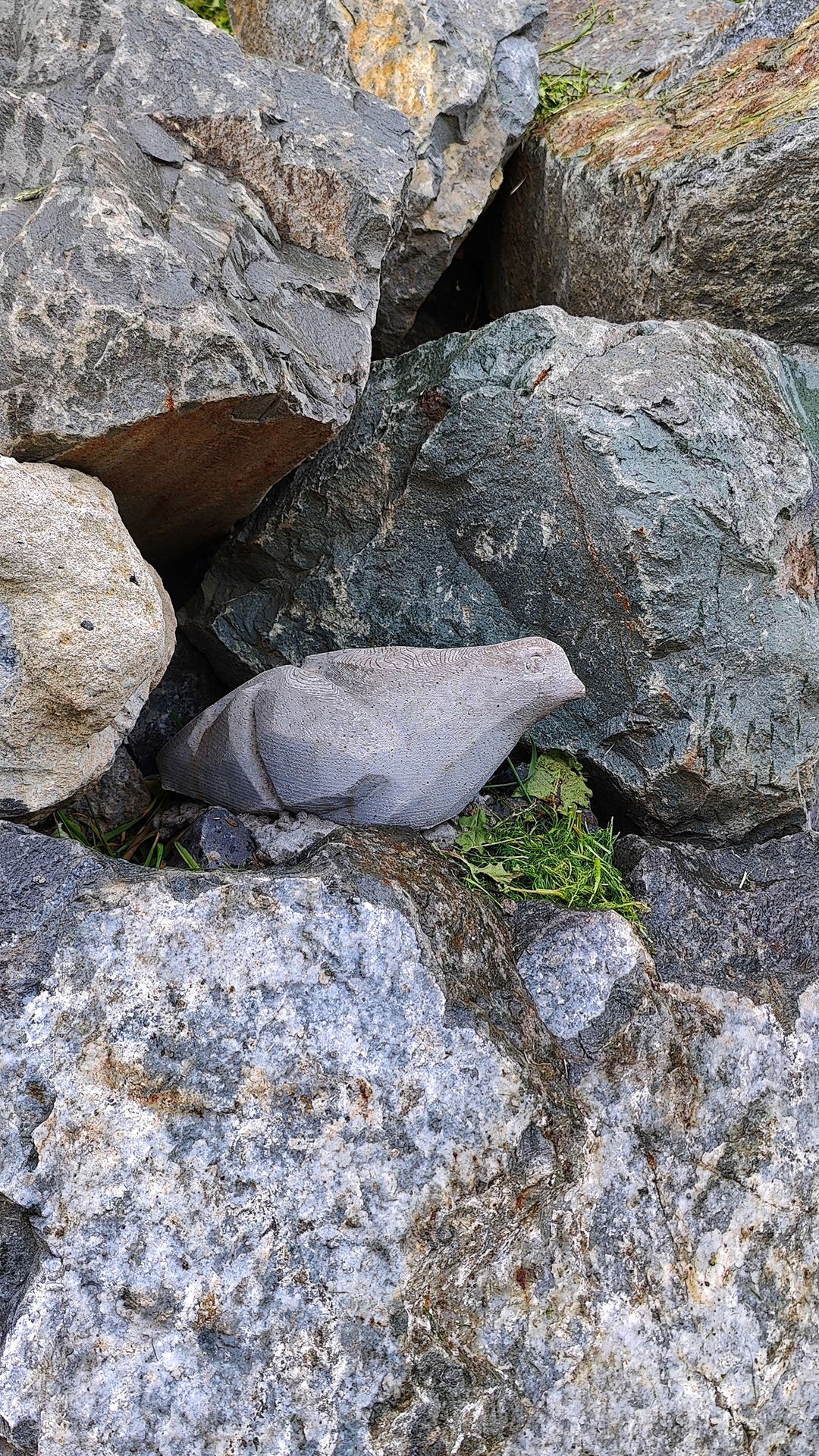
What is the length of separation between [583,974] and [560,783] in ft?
1.88

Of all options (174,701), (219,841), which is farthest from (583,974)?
(174,701)

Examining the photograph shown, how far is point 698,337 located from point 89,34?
136cm

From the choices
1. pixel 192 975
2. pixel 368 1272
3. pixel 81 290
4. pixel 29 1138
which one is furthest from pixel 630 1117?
pixel 81 290

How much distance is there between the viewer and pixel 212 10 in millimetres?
3615

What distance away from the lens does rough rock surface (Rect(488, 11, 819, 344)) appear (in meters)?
2.60

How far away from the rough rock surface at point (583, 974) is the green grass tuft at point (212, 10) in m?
2.91

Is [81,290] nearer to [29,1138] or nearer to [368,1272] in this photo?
[29,1138]

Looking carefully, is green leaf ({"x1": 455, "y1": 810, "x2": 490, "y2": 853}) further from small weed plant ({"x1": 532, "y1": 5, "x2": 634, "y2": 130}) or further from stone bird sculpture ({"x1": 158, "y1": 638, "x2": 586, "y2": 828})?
small weed plant ({"x1": 532, "y1": 5, "x2": 634, "y2": 130})

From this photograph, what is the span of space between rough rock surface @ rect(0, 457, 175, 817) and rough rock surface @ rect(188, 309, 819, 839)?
2.34 ft

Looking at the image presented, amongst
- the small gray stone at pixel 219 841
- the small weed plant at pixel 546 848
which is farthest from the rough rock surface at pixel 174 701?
the small weed plant at pixel 546 848

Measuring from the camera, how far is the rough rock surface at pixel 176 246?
1994mm

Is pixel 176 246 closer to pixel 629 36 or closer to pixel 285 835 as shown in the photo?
pixel 285 835

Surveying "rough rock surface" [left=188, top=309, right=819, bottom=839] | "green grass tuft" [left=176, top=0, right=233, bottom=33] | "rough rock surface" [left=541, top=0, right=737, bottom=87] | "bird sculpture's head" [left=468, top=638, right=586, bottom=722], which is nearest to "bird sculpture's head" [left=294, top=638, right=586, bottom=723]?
"bird sculpture's head" [left=468, top=638, right=586, bottom=722]

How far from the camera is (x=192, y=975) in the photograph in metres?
1.88
